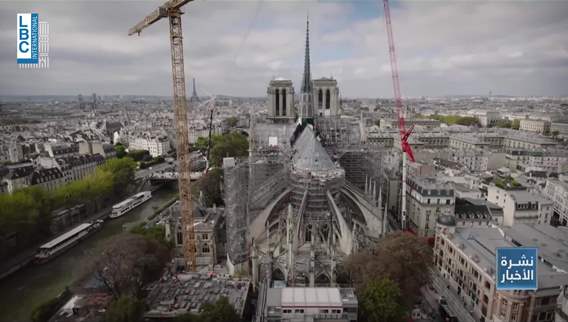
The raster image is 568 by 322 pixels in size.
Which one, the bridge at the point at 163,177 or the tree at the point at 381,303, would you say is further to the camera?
the bridge at the point at 163,177

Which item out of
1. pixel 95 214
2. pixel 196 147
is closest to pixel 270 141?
pixel 95 214

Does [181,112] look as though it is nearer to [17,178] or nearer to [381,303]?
[381,303]

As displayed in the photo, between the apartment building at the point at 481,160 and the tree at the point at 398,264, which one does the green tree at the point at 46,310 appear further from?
the apartment building at the point at 481,160

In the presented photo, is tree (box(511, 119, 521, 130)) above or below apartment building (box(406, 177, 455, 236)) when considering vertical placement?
above

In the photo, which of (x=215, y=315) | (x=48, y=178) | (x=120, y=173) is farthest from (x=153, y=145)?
(x=215, y=315)

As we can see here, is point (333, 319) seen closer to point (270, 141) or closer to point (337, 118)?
point (270, 141)

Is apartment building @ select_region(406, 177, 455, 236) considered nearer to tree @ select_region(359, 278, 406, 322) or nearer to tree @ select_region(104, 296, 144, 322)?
tree @ select_region(359, 278, 406, 322)

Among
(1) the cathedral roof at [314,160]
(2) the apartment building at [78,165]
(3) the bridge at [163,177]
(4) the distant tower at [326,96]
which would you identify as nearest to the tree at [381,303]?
(1) the cathedral roof at [314,160]

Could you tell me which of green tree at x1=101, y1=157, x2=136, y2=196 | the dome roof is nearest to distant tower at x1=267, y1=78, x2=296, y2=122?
green tree at x1=101, y1=157, x2=136, y2=196
